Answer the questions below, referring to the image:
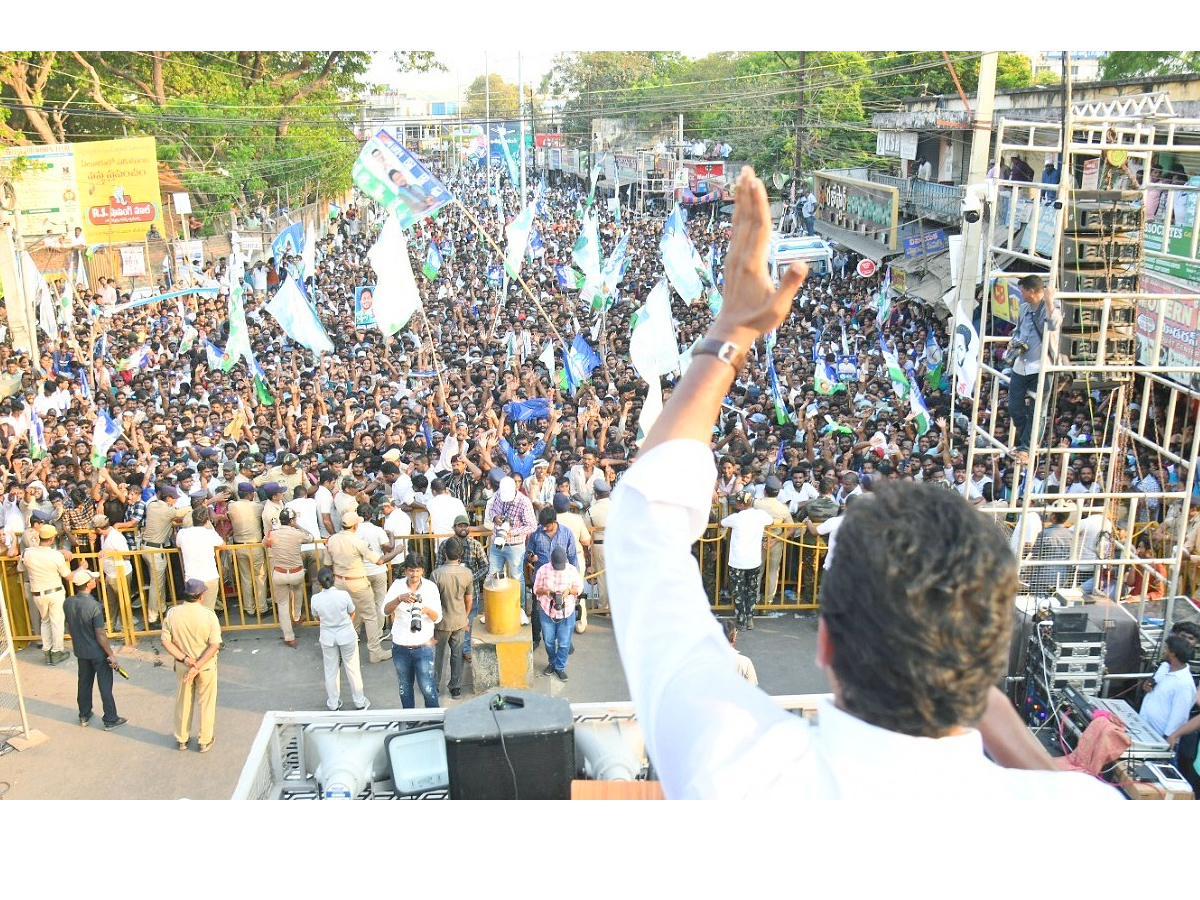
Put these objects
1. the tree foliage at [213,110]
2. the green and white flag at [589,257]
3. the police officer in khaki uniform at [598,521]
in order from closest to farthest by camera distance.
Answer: the police officer in khaki uniform at [598,521], the green and white flag at [589,257], the tree foliage at [213,110]

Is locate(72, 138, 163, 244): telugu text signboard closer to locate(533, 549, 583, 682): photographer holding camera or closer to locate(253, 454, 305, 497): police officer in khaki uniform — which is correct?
locate(253, 454, 305, 497): police officer in khaki uniform

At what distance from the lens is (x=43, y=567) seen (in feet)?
28.7

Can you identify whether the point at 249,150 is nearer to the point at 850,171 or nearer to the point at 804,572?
the point at 850,171

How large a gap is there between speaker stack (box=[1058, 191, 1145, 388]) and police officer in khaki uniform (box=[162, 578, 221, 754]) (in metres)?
6.05

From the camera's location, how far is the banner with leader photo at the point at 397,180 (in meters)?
13.2

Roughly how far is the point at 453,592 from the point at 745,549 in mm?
2590

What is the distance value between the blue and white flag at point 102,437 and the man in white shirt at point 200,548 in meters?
2.84

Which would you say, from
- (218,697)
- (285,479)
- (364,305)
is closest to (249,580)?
(285,479)

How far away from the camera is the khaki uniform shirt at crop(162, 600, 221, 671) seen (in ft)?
24.6

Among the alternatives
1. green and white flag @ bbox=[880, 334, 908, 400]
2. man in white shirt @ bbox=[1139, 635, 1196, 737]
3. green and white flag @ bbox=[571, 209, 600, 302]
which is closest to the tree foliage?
green and white flag @ bbox=[571, 209, 600, 302]

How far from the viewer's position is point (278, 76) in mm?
39125

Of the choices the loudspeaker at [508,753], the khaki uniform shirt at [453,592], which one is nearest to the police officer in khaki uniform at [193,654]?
the khaki uniform shirt at [453,592]

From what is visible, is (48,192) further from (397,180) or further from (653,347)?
(653,347)

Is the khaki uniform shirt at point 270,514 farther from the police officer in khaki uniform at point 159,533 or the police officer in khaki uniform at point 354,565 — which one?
the police officer in khaki uniform at point 354,565
